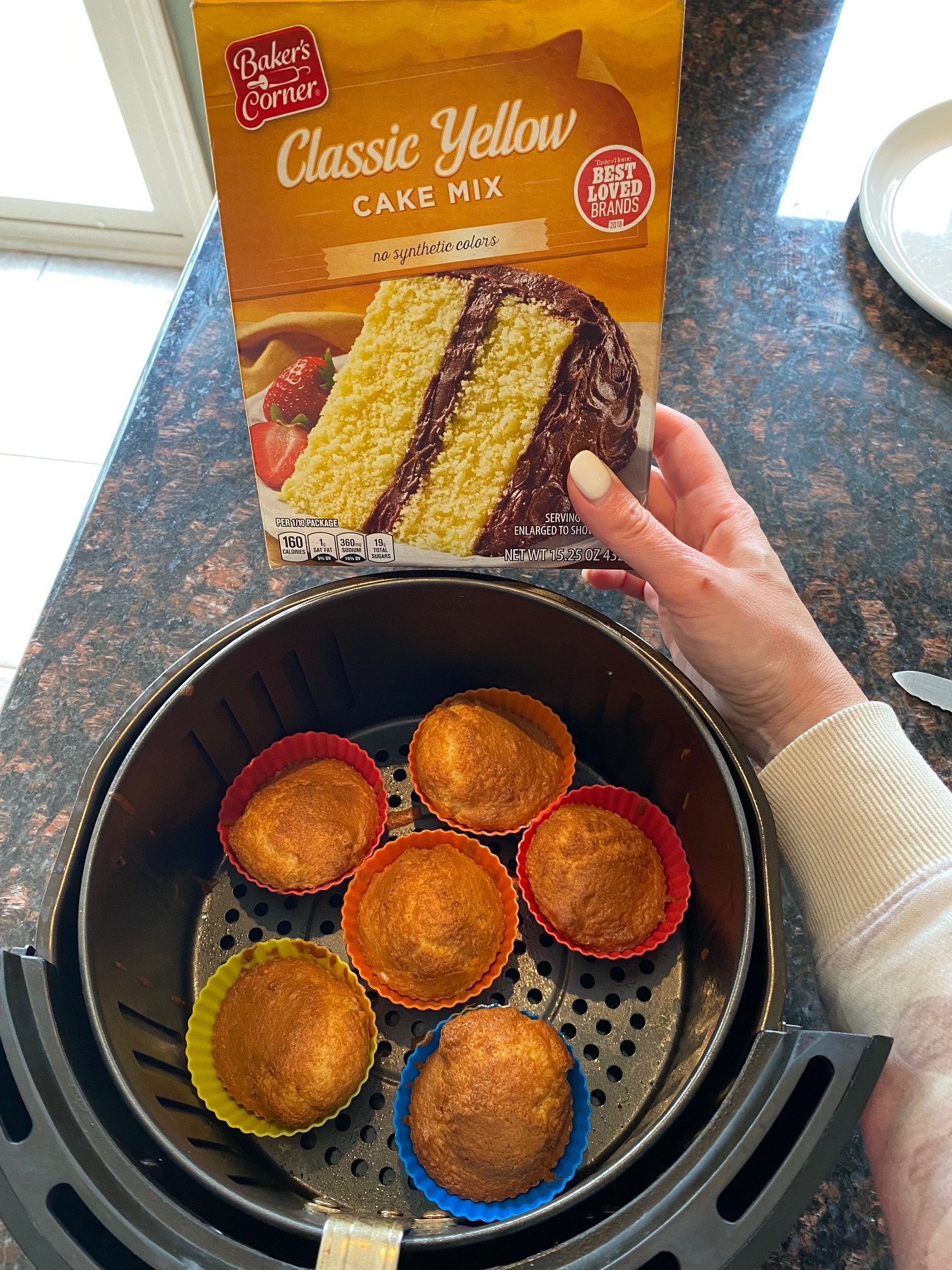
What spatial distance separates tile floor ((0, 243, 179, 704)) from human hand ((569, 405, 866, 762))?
155 centimetres

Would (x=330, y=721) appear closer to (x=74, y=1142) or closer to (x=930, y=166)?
(x=74, y=1142)

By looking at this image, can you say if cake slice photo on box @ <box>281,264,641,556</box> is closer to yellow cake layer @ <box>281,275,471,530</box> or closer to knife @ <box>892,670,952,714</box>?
yellow cake layer @ <box>281,275,471,530</box>

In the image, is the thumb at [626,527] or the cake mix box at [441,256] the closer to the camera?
the cake mix box at [441,256]

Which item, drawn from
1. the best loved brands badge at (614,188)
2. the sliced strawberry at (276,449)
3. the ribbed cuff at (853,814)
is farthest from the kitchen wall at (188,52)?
the ribbed cuff at (853,814)

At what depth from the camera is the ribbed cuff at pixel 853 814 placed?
744 millimetres

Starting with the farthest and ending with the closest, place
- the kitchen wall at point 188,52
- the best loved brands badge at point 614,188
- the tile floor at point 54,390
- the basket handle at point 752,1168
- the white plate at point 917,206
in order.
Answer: the tile floor at point 54,390
the kitchen wall at point 188,52
the white plate at point 917,206
the best loved brands badge at point 614,188
the basket handle at point 752,1168

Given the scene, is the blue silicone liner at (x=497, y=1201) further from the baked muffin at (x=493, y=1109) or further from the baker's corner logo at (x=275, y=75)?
the baker's corner logo at (x=275, y=75)

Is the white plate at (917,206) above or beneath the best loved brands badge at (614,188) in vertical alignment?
beneath

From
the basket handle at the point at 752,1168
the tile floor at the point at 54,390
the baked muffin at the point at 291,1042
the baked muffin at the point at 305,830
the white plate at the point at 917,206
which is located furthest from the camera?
the tile floor at the point at 54,390

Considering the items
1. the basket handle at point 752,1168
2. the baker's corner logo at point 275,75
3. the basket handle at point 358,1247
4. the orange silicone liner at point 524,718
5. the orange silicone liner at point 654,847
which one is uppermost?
the baker's corner logo at point 275,75

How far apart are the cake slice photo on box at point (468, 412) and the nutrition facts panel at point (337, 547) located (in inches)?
0.4

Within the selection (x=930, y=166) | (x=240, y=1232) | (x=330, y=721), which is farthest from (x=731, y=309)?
(x=240, y=1232)

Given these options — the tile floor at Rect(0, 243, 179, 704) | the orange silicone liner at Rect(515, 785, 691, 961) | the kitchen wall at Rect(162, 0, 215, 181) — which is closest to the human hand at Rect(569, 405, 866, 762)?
the orange silicone liner at Rect(515, 785, 691, 961)

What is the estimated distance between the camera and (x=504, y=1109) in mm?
687
